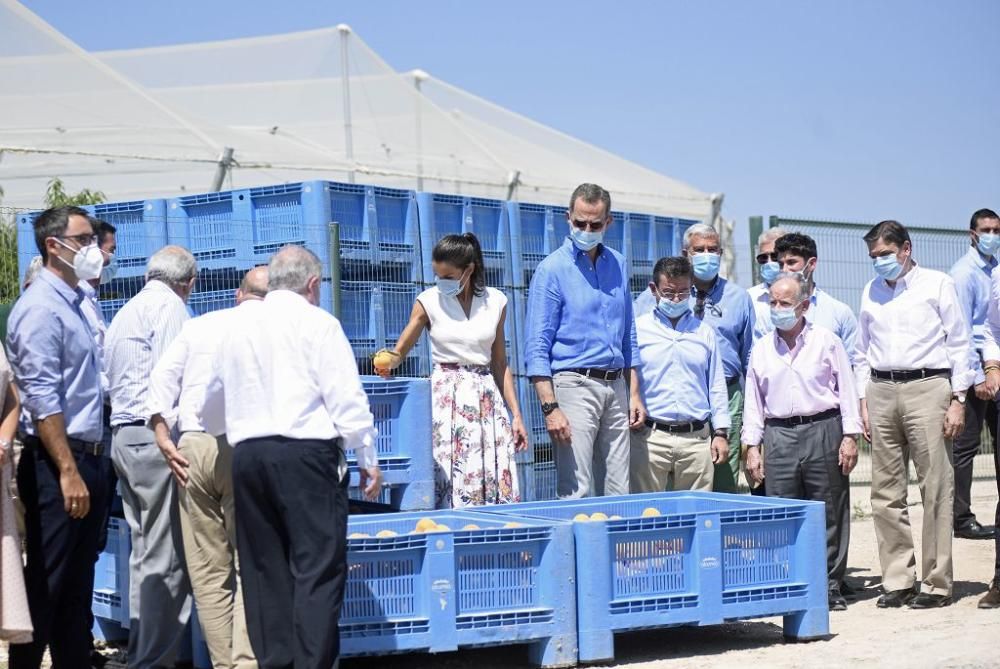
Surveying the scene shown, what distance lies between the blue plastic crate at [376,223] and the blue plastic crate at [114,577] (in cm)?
225

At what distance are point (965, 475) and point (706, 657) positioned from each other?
4.70 m

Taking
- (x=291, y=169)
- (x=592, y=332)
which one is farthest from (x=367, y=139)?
(x=592, y=332)

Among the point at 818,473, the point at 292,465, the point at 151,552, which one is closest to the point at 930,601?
the point at 818,473

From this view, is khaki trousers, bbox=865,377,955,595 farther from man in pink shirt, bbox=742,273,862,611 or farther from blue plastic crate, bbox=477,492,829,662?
blue plastic crate, bbox=477,492,829,662

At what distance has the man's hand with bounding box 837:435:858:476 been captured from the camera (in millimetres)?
7594

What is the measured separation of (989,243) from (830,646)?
13.9 ft

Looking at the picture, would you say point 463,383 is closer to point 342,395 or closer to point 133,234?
point 342,395

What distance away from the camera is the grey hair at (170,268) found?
6266 millimetres

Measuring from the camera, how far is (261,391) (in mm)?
5238

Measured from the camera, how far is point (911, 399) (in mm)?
7527

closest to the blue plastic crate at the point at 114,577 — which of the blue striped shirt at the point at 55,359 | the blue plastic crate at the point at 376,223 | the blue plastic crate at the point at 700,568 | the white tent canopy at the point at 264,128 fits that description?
the blue striped shirt at the point at 55,359

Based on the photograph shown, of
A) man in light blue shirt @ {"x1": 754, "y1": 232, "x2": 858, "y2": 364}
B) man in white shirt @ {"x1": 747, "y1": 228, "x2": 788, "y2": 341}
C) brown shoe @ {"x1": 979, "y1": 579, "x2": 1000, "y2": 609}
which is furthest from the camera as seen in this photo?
man in white shirt @ {"x1": 747, "y1": 228, "x2": 788, "y2": 341}

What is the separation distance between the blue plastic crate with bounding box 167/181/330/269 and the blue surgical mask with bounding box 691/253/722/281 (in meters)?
Result: 2.28

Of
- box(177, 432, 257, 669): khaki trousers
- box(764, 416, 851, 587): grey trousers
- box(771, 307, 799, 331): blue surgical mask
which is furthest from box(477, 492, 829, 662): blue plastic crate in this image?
box(177, 432, 257, 669): khaki trousers
